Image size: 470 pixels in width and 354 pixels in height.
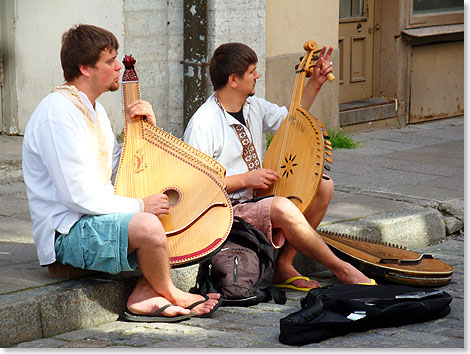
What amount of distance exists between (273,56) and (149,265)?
426cm

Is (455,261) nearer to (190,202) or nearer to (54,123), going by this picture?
(190,202)

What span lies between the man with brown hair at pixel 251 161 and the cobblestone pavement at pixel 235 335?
0.38 meters

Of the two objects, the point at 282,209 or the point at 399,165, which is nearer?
the point at 282,209

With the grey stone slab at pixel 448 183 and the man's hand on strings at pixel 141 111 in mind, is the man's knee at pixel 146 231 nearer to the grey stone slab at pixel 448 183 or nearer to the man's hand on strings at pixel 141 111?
the man's hand on strings at pixel 141 111

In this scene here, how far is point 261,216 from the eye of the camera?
406 centimetres

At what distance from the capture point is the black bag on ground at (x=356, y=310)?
341cm

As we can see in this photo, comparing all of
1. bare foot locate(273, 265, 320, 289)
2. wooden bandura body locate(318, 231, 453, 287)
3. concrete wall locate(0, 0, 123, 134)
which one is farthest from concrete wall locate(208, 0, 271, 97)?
bare foot locate(273, 265, 320, 289)

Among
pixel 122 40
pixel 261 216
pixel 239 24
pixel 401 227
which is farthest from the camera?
pixel 239 24

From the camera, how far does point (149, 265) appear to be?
363 centimetres

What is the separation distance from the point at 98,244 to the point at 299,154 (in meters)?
1.13

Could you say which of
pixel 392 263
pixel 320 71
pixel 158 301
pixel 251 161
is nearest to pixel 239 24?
pixel 320 71

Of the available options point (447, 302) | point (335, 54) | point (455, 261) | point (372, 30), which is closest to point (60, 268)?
point (447, 302)

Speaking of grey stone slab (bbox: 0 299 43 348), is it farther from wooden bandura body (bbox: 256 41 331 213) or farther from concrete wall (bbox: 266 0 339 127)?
concrete wall (bbox: 266 0 339 127)

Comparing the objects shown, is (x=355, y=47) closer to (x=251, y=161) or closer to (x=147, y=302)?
(x=251, y=161)
